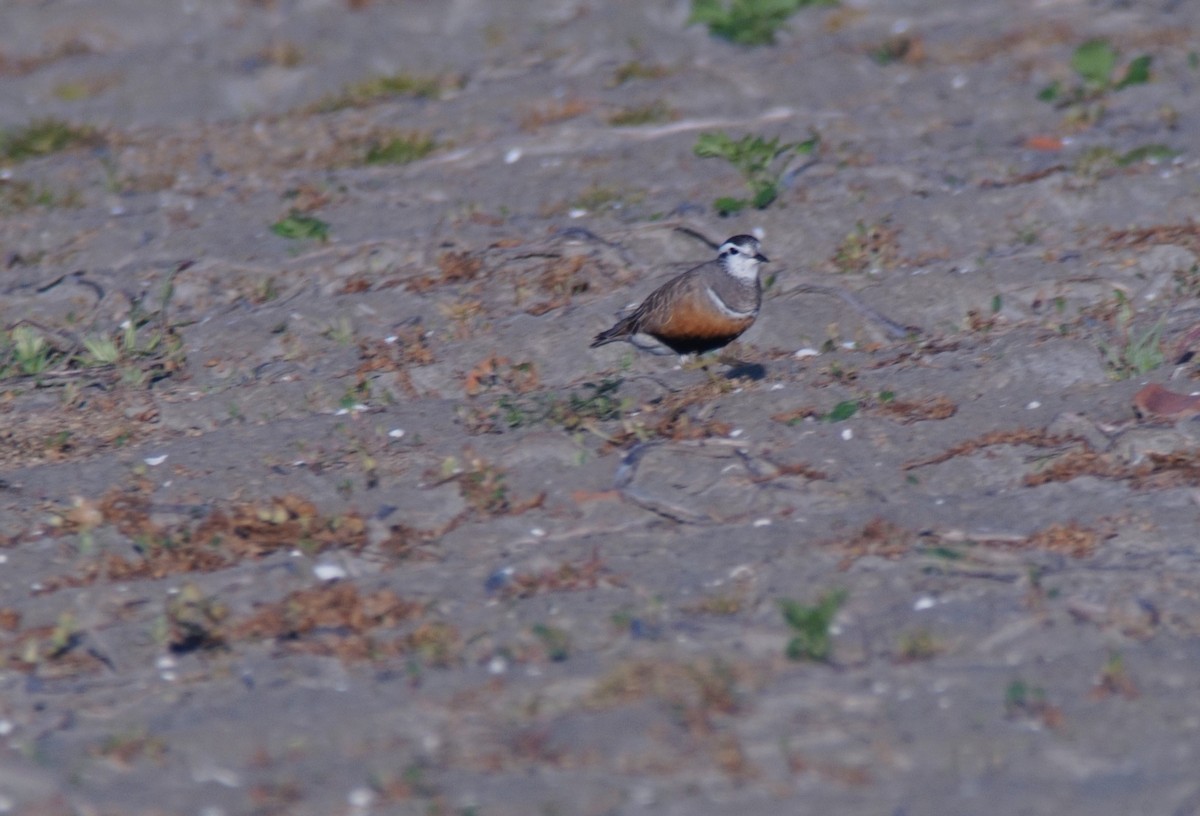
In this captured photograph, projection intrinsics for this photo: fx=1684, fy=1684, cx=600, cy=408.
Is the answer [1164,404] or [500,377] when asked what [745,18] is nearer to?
[500,377]

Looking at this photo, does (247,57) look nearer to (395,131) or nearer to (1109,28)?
(395,131)

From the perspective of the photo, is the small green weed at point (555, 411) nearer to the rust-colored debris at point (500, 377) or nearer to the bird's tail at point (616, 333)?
the rust-colored debris at point (500, 377)

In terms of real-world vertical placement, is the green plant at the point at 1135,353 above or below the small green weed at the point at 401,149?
above

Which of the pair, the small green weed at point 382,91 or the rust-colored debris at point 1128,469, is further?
the small green weed at point 382,91

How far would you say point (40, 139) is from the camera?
11781 millimetres

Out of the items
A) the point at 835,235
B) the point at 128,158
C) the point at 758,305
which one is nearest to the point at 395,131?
the point at 128,158

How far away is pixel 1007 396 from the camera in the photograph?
7309mm

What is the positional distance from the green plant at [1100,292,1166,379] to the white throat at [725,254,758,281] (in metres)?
1.63

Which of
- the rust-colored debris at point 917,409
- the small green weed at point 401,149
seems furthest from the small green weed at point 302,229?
the rust-colored debris at point 917,409

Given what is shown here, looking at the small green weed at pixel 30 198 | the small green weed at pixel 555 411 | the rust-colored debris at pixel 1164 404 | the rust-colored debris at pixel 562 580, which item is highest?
the rust-colored debris at pixel 1164 404

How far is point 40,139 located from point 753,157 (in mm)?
5164

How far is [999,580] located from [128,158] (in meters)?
7.69

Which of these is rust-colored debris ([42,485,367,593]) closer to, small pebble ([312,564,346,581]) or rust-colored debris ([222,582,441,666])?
small pebble ([312,564,346,581])

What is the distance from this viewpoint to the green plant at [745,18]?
12.9 metres
